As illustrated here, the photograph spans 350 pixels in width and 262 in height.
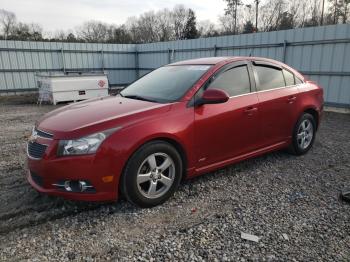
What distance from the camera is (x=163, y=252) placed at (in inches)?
105

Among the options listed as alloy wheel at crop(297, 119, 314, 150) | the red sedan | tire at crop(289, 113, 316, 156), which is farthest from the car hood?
alloy wheel at crop(297, 119, 314, 150)

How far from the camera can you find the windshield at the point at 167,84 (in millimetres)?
Answer: 3790

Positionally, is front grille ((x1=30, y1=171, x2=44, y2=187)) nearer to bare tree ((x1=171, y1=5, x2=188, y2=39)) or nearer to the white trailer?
the white trailer

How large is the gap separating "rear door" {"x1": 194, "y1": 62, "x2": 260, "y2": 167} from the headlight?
1.18 m

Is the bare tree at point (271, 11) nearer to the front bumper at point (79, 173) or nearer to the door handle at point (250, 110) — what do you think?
the door handle at point (250, 110)

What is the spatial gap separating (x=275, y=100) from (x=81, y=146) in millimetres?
2875

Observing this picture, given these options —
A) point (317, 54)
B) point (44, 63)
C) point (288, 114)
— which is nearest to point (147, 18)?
point (44, 63)

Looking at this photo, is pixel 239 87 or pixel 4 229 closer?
pixel 4 229

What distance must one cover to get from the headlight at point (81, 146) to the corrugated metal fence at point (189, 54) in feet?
28.6

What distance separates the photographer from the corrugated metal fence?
373 inches

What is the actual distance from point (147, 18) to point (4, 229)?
195ft

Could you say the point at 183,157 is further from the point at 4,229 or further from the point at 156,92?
the point at 4,229

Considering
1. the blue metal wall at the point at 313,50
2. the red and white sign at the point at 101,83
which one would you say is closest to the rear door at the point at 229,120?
the blue metal wall at the point at 313,50

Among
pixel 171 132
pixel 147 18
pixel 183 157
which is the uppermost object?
pixel 147 18
